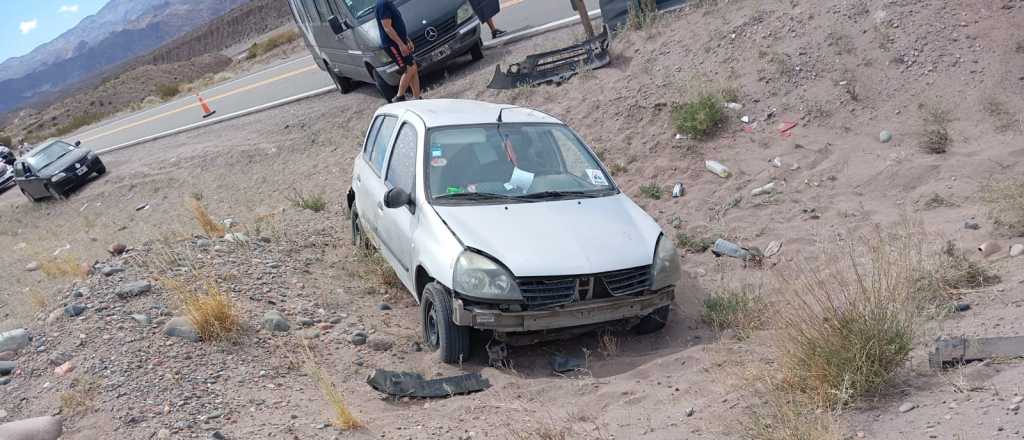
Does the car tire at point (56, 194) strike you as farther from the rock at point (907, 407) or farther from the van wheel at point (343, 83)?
the rock at point (907, 407)

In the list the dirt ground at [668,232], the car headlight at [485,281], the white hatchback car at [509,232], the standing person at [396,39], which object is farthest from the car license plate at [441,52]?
the car headlight at [485,281]

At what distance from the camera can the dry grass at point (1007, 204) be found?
6.48 meters

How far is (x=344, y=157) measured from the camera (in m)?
14.1

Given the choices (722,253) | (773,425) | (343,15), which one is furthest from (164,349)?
(343,15)

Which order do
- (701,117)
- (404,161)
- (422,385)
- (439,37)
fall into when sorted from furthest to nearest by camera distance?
(439,37) → (701,117) → (404,161) → (422,385)

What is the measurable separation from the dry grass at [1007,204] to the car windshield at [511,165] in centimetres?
297

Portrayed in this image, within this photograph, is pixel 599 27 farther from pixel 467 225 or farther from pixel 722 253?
pixel 467 225

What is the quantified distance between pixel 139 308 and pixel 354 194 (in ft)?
8.33

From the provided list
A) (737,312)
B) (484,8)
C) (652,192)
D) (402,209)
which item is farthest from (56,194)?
(737,312)

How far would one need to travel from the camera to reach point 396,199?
21.2ft

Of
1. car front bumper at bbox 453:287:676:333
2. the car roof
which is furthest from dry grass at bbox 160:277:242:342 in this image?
the car roof

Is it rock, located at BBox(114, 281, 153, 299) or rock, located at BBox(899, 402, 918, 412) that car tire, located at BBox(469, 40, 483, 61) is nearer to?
rock, located at BBox(114, 281, 153, 299)

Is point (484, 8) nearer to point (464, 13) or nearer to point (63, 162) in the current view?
point (464, 13)

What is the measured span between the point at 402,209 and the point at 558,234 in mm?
1449
